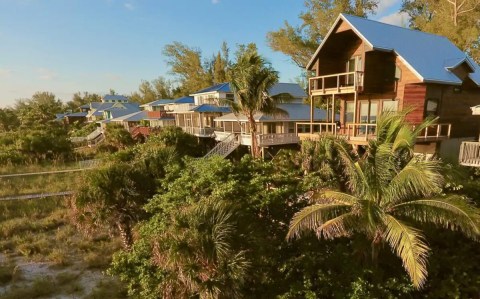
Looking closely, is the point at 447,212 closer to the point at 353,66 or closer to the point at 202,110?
the point at 353,66

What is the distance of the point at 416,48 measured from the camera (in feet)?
58.1

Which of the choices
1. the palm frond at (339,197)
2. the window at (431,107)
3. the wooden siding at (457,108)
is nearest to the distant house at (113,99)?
the window at (431,107)

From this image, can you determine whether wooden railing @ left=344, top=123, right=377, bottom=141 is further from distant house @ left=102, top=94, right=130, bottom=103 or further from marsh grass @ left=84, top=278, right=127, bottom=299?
distant house @ left=102, top=94, right=130, bottom=103

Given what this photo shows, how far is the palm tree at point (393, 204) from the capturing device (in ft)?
20.5

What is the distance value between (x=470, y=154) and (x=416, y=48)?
8.45 metres

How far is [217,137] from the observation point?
2952 cm

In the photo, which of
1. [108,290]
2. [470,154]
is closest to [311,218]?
[108,290]

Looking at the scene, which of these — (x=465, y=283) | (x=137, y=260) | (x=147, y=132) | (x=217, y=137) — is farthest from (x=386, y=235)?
(x=147, y=132)

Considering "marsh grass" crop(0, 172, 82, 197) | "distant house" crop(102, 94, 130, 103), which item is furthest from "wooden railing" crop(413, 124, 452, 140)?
"distant house" crop(102, 94, 130, 103)

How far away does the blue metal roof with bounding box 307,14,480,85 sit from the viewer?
1588cm

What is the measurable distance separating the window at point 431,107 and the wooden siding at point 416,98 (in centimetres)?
81

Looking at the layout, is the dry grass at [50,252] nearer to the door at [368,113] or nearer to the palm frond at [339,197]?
the palm frond at [339,197]

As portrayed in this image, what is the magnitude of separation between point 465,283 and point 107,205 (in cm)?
1302

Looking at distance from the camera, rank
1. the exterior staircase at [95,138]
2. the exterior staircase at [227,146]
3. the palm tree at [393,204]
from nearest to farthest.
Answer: the palm tree at [393,204], the exterior staircase at [227,146], the exterior staircase at [95,138]
